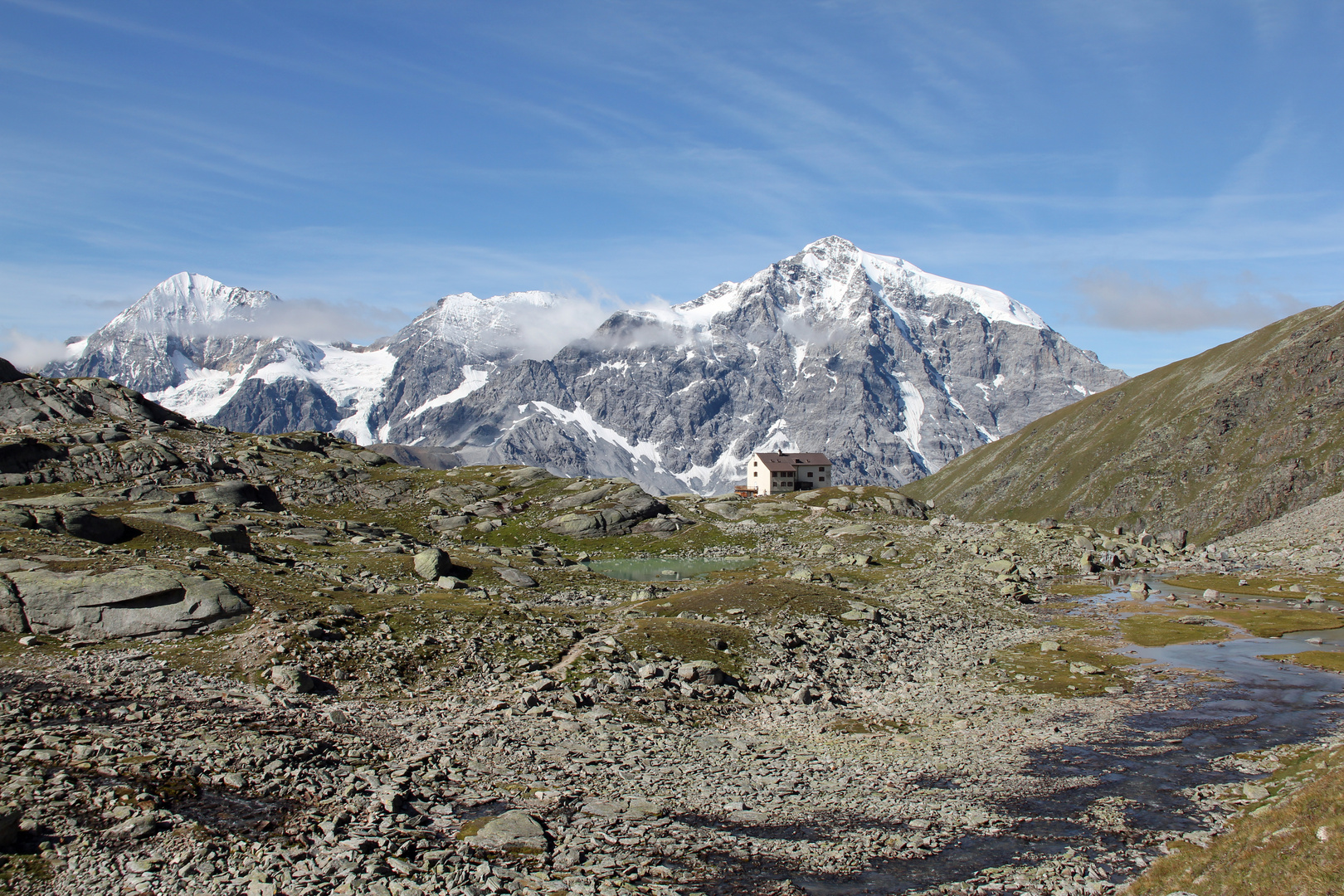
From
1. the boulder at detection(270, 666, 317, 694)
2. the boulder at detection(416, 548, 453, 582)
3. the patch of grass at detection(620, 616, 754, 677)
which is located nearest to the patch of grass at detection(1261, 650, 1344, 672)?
the patch of grass at detection(620, 616, 754, 677)

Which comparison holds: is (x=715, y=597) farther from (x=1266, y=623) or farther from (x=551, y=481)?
(x=551, y=481)

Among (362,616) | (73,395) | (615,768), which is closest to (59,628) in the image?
(362,616)

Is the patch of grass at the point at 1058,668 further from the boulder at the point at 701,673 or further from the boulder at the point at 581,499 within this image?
the boulder at the point at 581,499

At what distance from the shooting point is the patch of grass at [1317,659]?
53.8 metres

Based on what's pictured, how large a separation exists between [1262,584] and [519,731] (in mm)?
106700

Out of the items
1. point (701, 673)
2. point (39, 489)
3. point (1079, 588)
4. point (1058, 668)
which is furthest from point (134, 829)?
point (1079, 588)

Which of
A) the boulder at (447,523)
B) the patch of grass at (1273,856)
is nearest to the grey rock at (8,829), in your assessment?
the patch of grass at (1273,856)

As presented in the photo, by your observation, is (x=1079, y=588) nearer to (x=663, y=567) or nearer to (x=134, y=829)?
(x=663, y=567)

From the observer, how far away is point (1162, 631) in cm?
6931

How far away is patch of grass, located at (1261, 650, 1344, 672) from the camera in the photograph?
53.8 m

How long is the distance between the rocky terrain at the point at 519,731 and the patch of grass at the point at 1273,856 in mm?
1721

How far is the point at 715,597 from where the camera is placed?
207 ft

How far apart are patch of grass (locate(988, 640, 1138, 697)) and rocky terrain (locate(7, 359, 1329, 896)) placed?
379 millimetres

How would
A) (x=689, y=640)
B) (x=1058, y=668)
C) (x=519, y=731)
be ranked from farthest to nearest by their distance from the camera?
(x=1058, y=668), (x=689, y=640), (x=519, y=731)
